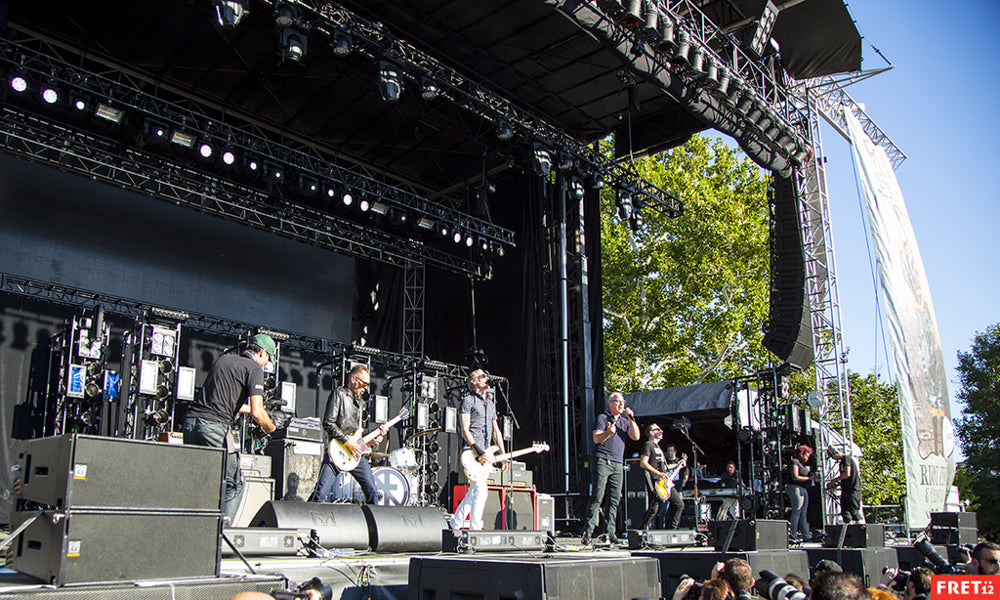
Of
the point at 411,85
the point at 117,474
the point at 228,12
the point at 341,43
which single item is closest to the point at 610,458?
the point at 117,474

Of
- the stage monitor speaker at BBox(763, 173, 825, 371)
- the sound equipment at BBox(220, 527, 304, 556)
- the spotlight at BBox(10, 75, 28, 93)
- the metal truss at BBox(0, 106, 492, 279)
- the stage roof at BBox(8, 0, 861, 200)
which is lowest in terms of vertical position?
the sound equipment at BBox(220, 527, 304, 556)

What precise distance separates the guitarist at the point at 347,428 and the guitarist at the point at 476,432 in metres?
0.77

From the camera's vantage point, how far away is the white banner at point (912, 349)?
9.08 m

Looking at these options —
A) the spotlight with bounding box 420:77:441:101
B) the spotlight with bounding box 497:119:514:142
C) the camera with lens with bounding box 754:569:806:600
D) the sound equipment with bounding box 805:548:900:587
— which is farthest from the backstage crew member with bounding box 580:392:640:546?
the spotlight with bounding box 497:119:514:142

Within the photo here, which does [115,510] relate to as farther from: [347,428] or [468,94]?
[468,94]

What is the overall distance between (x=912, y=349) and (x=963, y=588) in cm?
695

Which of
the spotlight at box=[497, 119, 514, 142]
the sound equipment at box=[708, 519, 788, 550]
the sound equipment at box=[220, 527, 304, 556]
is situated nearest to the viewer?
the sound equipment at box=[220, 527, 304, 556]

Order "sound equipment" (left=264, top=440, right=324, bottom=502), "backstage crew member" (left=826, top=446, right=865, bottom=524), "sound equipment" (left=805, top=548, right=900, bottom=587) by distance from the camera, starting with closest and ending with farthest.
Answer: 1. "sound equipment" (left=805, top=548, right=900, bottom=587)
2. "backstage crew member" (left=826, top=446, right=865, bottom=524)
3. "sound equipment" (left=264, top=440, right=324, bottom=502)

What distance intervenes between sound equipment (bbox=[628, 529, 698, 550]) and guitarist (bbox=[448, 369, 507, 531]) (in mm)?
1306

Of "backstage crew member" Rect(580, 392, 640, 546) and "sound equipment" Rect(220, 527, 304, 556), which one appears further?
"backstage crew member" Rect(580, 392, 640, 546)

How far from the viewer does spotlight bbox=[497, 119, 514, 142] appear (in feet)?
39.1

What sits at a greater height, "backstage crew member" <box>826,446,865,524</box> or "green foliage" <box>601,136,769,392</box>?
"green foliage" <box>601,136,769,392</box>

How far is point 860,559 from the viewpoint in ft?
20.5

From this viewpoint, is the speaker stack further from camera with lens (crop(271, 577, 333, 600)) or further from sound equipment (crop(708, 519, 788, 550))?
sound equipment (crop(708, 519, 788, 550))
